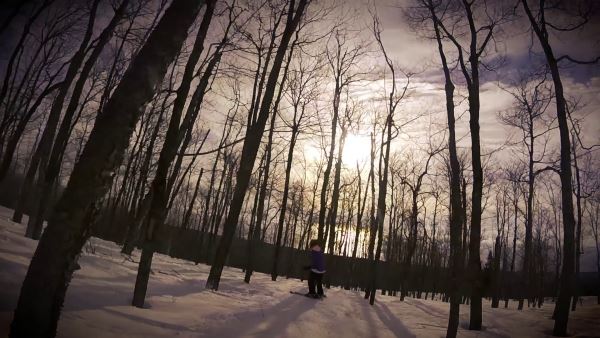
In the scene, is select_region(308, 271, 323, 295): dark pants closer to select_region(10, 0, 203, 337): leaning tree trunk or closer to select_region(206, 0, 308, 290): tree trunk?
select_region(206, 0, 308, 290): tree trunk

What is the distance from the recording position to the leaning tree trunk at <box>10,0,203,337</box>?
6.86 ft

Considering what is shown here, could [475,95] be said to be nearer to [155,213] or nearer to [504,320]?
[504,320]

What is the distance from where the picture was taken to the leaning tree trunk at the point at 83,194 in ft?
6.86

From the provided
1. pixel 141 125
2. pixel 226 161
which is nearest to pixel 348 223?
pixel 226 161

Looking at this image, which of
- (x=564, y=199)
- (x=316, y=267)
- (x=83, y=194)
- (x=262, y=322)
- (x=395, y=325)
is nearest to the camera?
(x=83, y=194)

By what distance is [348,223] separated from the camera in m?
32.4

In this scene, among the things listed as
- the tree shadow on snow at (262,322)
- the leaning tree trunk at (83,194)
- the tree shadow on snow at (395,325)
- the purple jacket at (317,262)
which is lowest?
the tree shadow on snow at (395,325)

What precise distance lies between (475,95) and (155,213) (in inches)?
318

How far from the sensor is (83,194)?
87.4 inches

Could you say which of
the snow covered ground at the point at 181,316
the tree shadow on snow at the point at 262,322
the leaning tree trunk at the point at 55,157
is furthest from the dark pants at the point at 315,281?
the leaning tree trunk at the point at 55,157

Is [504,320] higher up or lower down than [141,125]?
lower down

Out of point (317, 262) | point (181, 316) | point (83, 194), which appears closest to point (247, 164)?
point (181, 316)

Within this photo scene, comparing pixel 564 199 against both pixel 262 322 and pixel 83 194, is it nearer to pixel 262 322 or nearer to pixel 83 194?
pixel 262 322

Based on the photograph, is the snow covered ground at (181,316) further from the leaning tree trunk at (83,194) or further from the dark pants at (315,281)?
the dark pants at (315,281)
